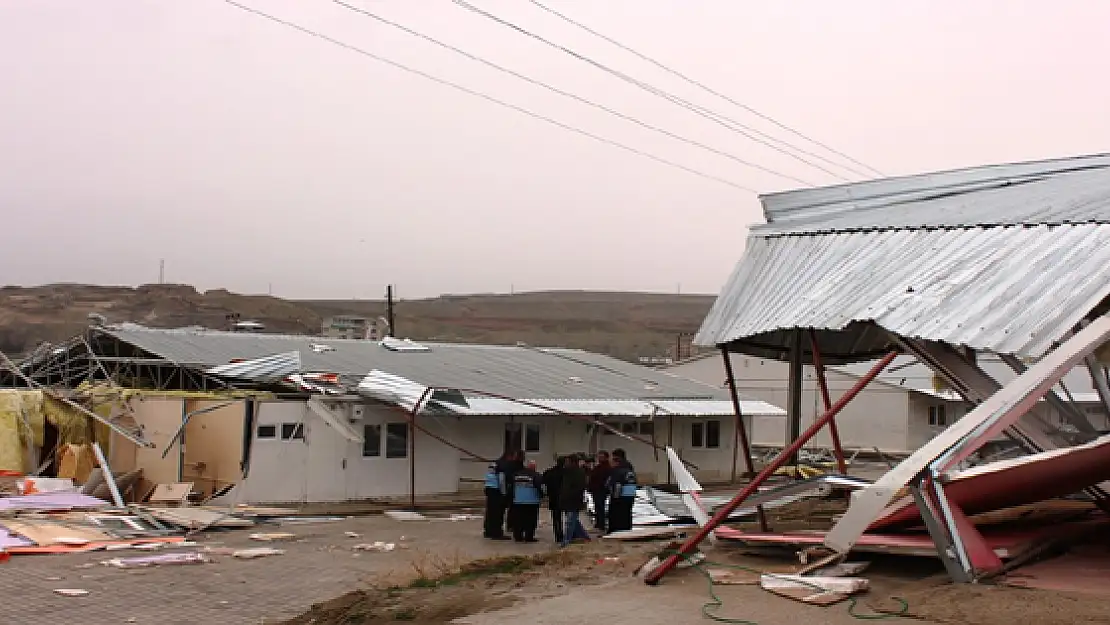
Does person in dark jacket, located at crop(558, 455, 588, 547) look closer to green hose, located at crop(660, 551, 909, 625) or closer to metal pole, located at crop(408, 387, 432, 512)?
green hose, located at crop(660, 551, 909, 625)

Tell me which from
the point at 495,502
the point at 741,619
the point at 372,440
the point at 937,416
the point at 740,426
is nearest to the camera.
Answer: the point at 741,619

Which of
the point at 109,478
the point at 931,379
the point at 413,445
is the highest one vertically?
the point at 931,379

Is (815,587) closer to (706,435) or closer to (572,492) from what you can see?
(572,492)

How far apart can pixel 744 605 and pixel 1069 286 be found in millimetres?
5913

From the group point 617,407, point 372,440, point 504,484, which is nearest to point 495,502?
point 504,484

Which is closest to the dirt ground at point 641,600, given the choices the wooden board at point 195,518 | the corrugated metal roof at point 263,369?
the wooden board at point 195,518

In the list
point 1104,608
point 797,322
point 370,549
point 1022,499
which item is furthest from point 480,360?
point 1104,608

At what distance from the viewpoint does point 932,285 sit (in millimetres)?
14195

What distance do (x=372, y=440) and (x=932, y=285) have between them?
13996mm

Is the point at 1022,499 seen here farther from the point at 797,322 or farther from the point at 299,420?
the point at 299,420

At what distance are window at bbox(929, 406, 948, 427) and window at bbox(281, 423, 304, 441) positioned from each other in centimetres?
3110

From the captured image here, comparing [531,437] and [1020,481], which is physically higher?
[1020,481]

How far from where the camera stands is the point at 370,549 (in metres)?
16.5

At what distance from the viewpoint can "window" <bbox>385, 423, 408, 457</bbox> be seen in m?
24.4
